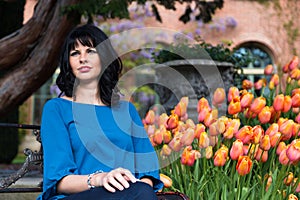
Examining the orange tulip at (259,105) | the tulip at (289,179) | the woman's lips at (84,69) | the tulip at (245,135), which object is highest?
the woman's lips at (84,69)

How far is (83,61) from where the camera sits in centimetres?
233

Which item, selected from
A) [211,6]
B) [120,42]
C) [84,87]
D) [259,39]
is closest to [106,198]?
[84,87]

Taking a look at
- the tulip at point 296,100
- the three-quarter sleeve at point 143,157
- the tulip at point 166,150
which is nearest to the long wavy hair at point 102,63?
the three-quarter sleeve at point 143,157

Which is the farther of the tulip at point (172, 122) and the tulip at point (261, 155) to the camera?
the tulip at point (172, 122)

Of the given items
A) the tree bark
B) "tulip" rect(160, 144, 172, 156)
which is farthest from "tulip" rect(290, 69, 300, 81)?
the tree bark

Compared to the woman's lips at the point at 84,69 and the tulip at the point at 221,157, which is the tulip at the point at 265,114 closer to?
the tulip at the point at 221,157

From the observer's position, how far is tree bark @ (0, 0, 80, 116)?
5.39 meters

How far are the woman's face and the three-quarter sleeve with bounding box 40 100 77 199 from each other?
0.65ft

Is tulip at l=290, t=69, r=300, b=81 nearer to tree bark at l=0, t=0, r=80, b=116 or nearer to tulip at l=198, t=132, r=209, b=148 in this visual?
tulip at l=198, t=132, r=209, b=148

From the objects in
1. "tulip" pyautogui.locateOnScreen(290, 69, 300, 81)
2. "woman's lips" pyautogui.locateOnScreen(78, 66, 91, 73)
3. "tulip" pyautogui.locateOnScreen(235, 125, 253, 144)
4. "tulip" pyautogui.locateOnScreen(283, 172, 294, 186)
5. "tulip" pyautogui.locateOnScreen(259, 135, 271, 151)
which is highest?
"woman's lips" pyautogui.locateOnScreen(78, 66, 91, 73)

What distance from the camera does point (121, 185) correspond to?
1.92 metres

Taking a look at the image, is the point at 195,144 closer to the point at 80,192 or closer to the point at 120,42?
the point at 80,192

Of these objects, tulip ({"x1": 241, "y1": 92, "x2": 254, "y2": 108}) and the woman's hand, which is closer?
the woman's hand

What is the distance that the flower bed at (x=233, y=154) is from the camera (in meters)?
2.52
